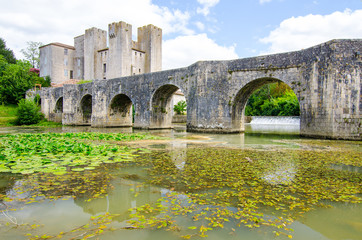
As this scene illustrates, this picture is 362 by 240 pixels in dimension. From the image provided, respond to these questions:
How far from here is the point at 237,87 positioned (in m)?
15.7

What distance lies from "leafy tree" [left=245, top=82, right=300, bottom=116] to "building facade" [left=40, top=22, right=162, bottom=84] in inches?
776

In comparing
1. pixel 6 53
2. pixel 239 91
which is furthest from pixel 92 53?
pixel 239 91

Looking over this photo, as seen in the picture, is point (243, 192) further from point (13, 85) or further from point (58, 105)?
point (13, 85)

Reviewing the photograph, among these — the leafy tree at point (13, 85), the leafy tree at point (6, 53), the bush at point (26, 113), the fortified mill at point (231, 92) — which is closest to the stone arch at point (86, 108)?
the fortified mill at point (231, 92)

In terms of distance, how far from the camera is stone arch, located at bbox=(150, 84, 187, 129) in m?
20.8

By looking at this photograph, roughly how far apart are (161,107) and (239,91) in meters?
8.13

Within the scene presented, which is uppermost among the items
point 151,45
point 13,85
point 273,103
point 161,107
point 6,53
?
point 151,45

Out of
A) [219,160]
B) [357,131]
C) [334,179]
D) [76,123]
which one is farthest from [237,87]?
[76,123]

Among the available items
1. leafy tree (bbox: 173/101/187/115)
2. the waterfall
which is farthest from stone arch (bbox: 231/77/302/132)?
leafy tree (bbox: 173/101/187/115)

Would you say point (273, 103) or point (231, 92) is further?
point (273, 103)

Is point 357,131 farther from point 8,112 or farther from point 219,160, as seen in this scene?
point 8,112

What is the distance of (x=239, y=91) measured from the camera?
15.8 meters

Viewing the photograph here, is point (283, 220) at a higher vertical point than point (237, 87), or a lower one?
lower

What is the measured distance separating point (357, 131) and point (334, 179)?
30.9 ft
